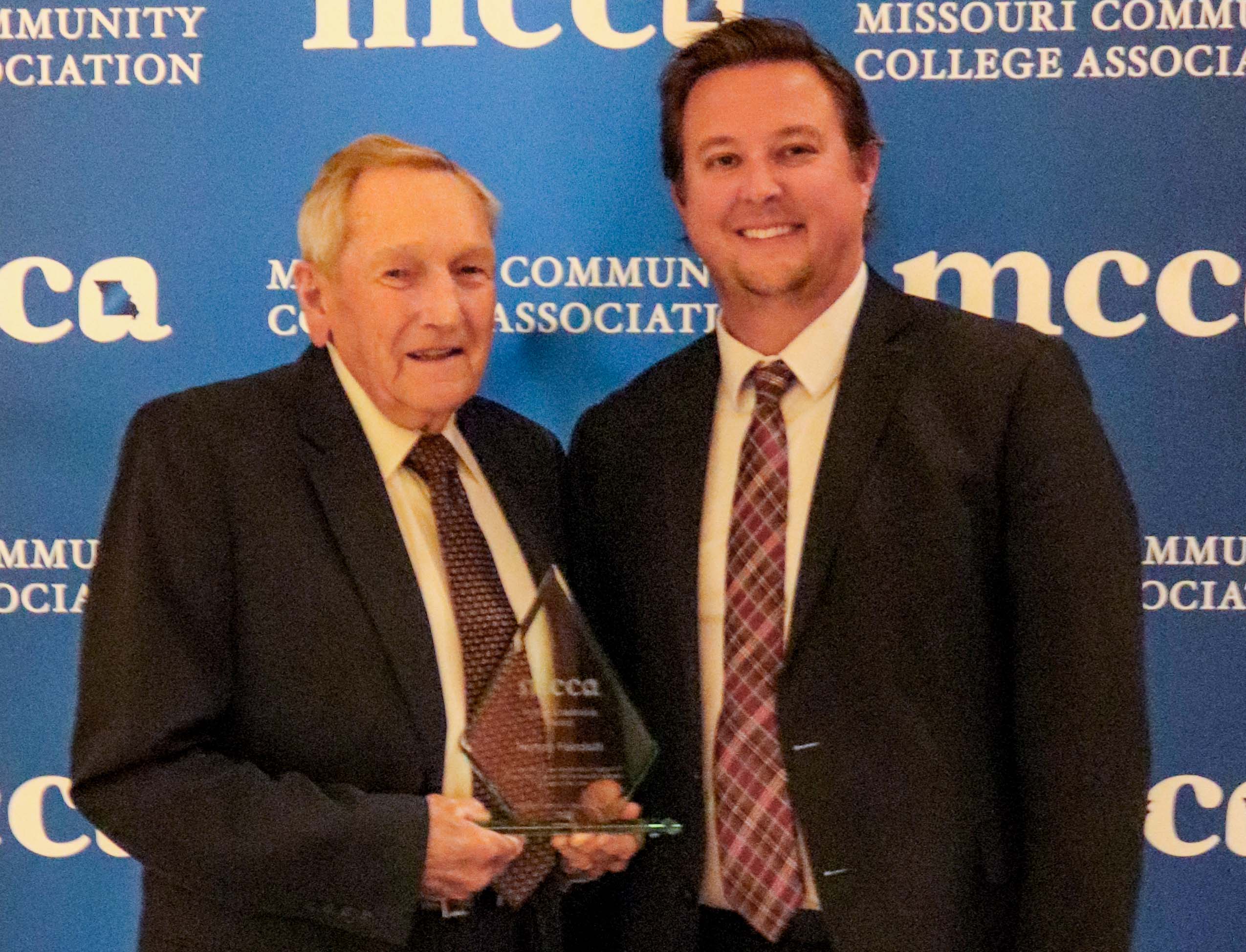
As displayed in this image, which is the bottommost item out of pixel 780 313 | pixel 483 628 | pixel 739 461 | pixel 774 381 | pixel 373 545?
pixel 483 628

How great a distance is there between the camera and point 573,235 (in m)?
2.70

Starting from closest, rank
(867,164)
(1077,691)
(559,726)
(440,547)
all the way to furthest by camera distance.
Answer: (1077,691) → (559,726) → (440,547) → (867,164)

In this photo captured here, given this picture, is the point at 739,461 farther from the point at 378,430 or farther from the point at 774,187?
the point at 378,430

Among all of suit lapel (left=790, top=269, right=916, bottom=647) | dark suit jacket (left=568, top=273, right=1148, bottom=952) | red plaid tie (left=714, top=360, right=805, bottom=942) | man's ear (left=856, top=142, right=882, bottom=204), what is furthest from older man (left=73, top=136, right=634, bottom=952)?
man's ear (left=856, top=142, right=882, bottom=204)

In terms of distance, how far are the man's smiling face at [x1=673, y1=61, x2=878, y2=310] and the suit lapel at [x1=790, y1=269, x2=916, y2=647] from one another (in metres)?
0.11

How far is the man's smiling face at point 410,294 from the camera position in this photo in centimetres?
211

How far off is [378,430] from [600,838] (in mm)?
670

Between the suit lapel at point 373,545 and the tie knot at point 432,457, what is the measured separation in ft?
0.24

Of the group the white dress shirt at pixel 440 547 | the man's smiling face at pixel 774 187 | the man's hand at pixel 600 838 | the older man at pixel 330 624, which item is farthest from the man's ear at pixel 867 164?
the man's hand at pixel 600 838

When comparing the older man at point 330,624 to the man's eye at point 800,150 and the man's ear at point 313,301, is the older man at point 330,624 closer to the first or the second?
the man's ear at point 313,301

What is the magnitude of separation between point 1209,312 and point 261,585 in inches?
67.8

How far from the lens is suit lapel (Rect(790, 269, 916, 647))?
2021 mm

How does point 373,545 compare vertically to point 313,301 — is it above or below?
below

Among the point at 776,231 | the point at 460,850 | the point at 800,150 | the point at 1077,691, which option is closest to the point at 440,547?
the point at 460,850
